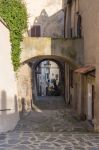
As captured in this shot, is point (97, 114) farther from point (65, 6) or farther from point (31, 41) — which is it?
point (65, 6)

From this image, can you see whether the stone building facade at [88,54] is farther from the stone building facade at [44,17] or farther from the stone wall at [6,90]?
the stone building facade at [44,17]

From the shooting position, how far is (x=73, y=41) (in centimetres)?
1958

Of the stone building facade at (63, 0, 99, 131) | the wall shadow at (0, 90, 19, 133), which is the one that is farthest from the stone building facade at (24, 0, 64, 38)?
the wall shadow at (0, 90, 19, 133)

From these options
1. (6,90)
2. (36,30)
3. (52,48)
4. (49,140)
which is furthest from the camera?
(36,30)

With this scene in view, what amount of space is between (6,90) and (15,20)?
17.0ft

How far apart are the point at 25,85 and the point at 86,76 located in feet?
19.1

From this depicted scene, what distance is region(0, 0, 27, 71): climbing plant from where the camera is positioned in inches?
699

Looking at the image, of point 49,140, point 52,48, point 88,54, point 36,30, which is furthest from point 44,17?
point 49,140

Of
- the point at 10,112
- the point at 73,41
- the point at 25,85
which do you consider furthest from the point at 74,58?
the point at 10,112

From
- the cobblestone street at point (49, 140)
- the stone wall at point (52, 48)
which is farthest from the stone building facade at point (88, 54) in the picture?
the cobblestone street at point (49, 140)

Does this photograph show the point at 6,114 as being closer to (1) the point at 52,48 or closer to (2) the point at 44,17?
(1) the point at 52,48

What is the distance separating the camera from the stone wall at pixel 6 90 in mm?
13495

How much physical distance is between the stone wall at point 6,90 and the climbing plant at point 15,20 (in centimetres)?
252

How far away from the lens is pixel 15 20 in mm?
18156
